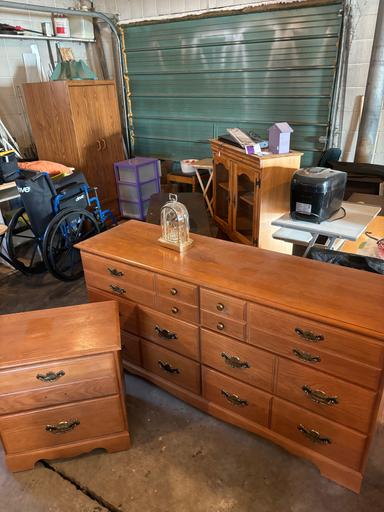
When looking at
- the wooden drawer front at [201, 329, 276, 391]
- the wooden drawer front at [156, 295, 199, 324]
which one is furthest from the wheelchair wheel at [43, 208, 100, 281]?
the wooden drawer front at [201, 329, 276, 391]

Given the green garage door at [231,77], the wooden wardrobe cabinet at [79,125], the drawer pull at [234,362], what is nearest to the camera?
the drawer pull at [234,362]

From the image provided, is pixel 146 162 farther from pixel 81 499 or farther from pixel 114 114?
pixel 81 499

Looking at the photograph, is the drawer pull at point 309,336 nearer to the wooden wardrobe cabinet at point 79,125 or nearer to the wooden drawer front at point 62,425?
the wooden drawer front at point 62,425

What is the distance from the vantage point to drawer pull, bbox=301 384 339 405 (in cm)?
135

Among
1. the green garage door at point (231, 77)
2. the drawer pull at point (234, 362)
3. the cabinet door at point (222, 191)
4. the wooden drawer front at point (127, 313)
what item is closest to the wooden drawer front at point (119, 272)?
the wooden drawer front at point (127, 313)

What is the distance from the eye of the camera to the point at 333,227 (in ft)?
6.23

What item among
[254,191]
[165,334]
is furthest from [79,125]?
[165,334]

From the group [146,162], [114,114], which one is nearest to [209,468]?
[146,162]

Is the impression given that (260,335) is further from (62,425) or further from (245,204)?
(245,204)

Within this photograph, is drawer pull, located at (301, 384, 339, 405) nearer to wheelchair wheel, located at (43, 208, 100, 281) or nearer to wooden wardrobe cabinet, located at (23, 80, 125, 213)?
wheelchair wheel, located at (43, 208, 100, 281)

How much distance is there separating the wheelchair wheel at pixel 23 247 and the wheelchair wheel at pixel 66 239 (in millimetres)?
145

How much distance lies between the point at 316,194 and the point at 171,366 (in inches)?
45.2

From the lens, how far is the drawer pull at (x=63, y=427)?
152cm

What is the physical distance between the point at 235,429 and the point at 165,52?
4151mm
